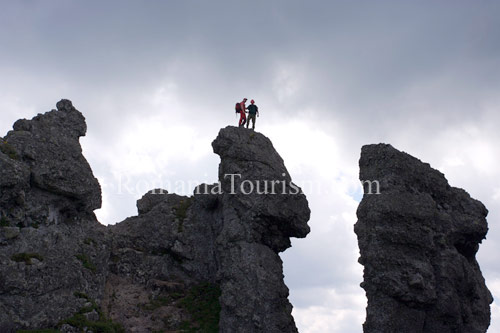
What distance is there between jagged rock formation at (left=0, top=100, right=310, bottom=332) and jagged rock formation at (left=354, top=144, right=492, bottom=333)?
21.3ft

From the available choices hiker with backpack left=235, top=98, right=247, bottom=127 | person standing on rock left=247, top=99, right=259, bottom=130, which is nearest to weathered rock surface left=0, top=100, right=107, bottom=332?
hiker with backpack left=235, top=98, right=247, bottom=127

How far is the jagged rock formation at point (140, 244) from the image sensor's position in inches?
1203

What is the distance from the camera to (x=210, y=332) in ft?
110

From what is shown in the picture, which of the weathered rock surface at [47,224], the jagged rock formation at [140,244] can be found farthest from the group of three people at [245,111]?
the weathered rock surface at [47,224]

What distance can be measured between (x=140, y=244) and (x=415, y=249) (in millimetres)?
22164

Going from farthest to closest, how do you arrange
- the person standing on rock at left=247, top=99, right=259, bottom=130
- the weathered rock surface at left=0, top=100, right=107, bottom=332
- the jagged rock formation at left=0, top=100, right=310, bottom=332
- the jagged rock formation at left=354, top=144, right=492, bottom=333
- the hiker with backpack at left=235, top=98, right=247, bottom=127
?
the hiker with backpack at left=235, top=98, right=247, bottom=127, the person standing on rock at left=247, top=99, right=259, bottom=130, the jagged rock formation at left=354, top=144, right=492, bottom=333, the jagged rock formation at left=0, top=100, right=310, bottom=332, the weathered rock surface at left=0, top=100, right=107, bottom=332

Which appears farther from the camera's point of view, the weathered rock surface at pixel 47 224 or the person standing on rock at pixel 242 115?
the person standing on rock at pixel 242 115

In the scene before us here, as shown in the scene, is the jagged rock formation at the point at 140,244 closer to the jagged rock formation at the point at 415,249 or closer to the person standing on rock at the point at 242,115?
the person standing on rock at the point at 242,115

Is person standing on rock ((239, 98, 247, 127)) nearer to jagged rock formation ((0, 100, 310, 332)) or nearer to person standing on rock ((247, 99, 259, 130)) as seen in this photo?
person standing on rock ((247, 99, 259, 130))

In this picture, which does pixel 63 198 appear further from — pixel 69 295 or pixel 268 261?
pixel 268 261

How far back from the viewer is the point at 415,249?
110ft

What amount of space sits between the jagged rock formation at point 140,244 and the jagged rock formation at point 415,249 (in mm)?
6484

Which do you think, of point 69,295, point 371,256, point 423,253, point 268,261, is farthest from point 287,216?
point 69,295

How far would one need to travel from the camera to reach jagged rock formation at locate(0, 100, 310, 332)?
30.5 metres
